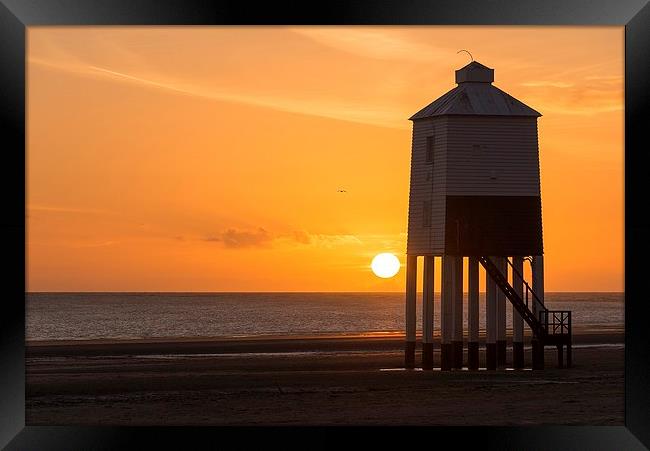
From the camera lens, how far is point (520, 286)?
1719 inches

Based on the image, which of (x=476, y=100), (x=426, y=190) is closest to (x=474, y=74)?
(x=476, y=100)

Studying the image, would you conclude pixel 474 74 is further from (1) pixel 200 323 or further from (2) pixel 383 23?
(1) pixel 200 323

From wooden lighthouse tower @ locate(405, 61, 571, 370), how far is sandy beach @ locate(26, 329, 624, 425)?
3.02m

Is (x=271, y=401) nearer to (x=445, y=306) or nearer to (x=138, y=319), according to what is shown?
(x=445, y=306)

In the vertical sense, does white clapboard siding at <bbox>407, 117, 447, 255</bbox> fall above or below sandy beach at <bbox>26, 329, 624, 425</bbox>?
above

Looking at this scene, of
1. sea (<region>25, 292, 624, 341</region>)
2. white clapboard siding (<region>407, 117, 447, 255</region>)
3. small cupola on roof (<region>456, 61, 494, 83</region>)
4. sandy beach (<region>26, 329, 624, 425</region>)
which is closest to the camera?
sandy beach (<region>26, 329, 624, 425</region>)

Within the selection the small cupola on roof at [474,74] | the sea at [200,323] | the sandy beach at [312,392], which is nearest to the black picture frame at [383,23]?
the sandy beach at [312,392]

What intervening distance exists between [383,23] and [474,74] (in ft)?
78.6

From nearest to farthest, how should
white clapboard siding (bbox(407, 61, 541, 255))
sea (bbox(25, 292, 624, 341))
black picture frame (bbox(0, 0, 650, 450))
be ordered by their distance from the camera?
black picture frame (bbox(0, 0, 650, 450))
white clapboard siding (bbox(407, 61, 541, 255))
sea (bbox(25, 292, 624, 341))

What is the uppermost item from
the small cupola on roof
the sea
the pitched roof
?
the small cupola on roof

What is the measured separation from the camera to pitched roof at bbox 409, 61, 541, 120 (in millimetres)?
41000

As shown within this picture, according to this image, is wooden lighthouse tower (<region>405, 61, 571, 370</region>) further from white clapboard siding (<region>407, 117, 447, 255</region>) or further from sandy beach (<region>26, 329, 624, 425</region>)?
sandy beach (<region>26, 329, 624, 425</region>)

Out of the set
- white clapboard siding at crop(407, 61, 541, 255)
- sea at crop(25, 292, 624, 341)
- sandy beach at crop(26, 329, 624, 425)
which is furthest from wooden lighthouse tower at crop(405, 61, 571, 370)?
sea at crop(25, 292, 624, 341)

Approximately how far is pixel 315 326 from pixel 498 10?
348ft
